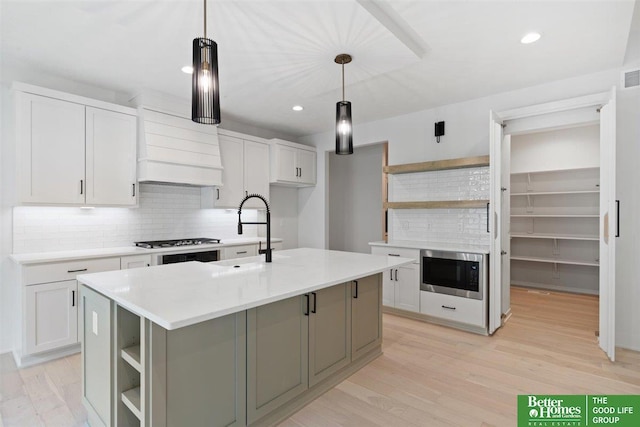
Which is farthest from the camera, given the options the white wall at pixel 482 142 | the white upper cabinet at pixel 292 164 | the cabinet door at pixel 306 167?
the cabinet door at pixel 306 167

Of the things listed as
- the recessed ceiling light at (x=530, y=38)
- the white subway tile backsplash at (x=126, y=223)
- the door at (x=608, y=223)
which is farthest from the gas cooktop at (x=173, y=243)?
the door at (x=608, y=223)

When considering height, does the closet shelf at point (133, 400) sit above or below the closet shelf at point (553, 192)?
below

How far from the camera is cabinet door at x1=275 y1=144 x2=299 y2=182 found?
522cm

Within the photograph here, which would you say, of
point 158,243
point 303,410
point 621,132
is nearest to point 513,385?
point 303,410

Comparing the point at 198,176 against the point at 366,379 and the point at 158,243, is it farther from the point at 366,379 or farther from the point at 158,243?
the point at 366,379

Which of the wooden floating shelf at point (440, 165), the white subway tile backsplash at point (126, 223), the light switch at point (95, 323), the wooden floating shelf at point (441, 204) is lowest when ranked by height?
the light switch at point (95, 323)

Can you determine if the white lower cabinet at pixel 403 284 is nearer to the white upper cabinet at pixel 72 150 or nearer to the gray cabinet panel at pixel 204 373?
the gray cabinet panel at pixel 204 373

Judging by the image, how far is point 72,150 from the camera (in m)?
3.27

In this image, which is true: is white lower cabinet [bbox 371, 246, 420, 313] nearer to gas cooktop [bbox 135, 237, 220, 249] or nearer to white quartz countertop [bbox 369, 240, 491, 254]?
white quartz countertop [bbox 369, 240, 491, 254]

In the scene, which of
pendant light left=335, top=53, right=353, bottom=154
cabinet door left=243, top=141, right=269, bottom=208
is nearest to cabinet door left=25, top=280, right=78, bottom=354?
cabinet door left=243, top=141, right=269, bottom=208

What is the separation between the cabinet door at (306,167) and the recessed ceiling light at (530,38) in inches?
Answer: 138

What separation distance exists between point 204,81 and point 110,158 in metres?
2.36

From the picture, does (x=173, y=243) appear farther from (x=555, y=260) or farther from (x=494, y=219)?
(x=555, y=260)

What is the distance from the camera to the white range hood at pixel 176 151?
12.2 ft
